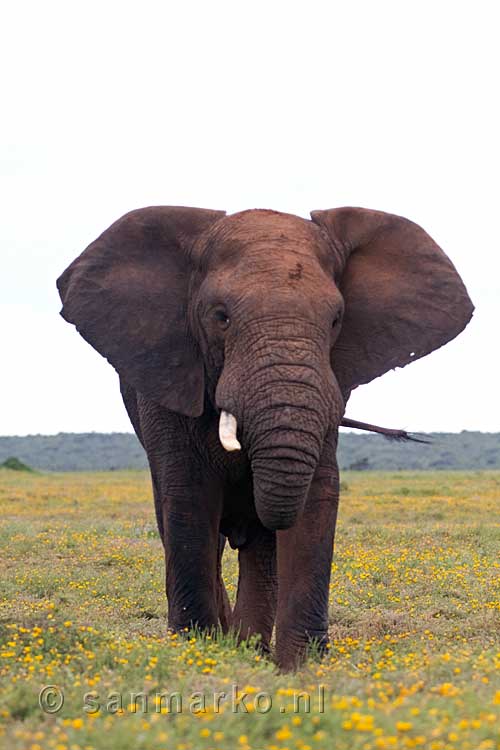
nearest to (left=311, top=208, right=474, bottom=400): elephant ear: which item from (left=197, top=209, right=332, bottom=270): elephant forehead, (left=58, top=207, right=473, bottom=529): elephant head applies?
(left=58, top=207, right=473, bottom=529): elephant head

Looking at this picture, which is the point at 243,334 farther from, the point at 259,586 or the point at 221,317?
the point at 259,586

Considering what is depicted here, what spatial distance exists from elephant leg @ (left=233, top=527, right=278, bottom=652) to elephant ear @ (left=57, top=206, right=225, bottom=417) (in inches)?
77.5

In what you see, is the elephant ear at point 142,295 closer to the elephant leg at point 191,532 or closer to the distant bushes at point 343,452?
the elephant leg at point 191,532

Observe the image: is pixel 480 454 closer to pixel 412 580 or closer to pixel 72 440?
pixel 72 440

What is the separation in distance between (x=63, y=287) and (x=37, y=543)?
922 cm

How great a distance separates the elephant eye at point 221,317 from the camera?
7.28 metres

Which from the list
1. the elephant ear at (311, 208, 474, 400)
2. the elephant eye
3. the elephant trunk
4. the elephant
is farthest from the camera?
the elephant ear at (311, 208, 474, 400)

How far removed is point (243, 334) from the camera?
23.0ft

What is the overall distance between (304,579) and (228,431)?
133 centimetres

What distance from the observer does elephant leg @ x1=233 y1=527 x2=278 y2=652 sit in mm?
9352

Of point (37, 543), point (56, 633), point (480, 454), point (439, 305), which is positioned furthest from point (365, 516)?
point (480, 454)

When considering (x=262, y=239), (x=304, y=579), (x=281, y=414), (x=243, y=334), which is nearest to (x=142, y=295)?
(x=262, y=239)

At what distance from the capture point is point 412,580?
41.7 ft

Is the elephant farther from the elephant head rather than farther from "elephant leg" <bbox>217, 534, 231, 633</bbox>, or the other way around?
"elephant leg" <bbox>217, 534, 231, 633</bbox>
